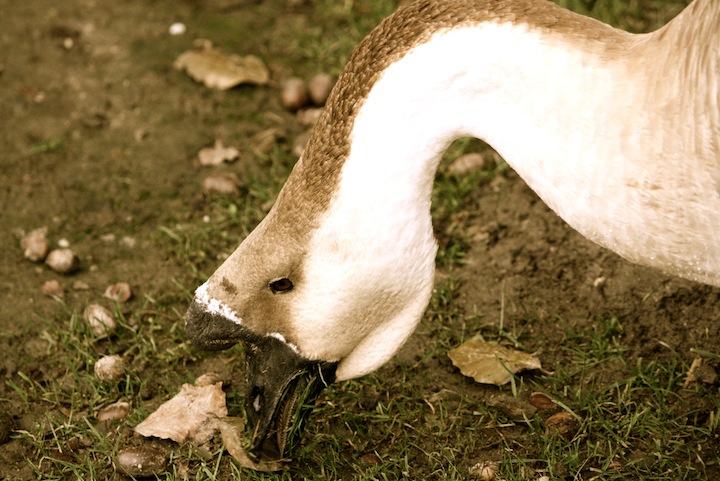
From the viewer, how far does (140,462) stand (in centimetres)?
309

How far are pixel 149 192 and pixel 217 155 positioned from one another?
1.38ft

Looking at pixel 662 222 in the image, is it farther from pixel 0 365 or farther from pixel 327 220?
pixel 0 365

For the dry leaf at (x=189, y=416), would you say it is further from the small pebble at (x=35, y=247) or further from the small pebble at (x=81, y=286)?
the small pebble at (x=35, y=247)

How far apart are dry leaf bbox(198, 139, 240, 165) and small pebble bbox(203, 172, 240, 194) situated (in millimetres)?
209

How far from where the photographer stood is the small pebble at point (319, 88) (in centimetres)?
487

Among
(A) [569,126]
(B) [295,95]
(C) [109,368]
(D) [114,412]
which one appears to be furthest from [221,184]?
(A) [569,126]

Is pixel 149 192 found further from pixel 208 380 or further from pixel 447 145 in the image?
pixel 447 145

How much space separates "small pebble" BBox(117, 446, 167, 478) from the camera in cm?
309

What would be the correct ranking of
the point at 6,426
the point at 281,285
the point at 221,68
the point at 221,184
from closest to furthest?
the point at 281,285 < the point at 6,426 < the point at 221,184 < the point at 221,68

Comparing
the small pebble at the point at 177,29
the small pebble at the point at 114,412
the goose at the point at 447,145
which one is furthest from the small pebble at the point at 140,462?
the small pebble at the point at 177,29

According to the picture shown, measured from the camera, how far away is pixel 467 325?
369 centimetres

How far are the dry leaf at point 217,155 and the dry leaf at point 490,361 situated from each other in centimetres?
180

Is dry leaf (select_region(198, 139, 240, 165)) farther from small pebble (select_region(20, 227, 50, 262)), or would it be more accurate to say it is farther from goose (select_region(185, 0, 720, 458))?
goose (select_region(185, 0, 720, 458))

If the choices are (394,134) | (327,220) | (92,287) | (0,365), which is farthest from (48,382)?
(394,134)
